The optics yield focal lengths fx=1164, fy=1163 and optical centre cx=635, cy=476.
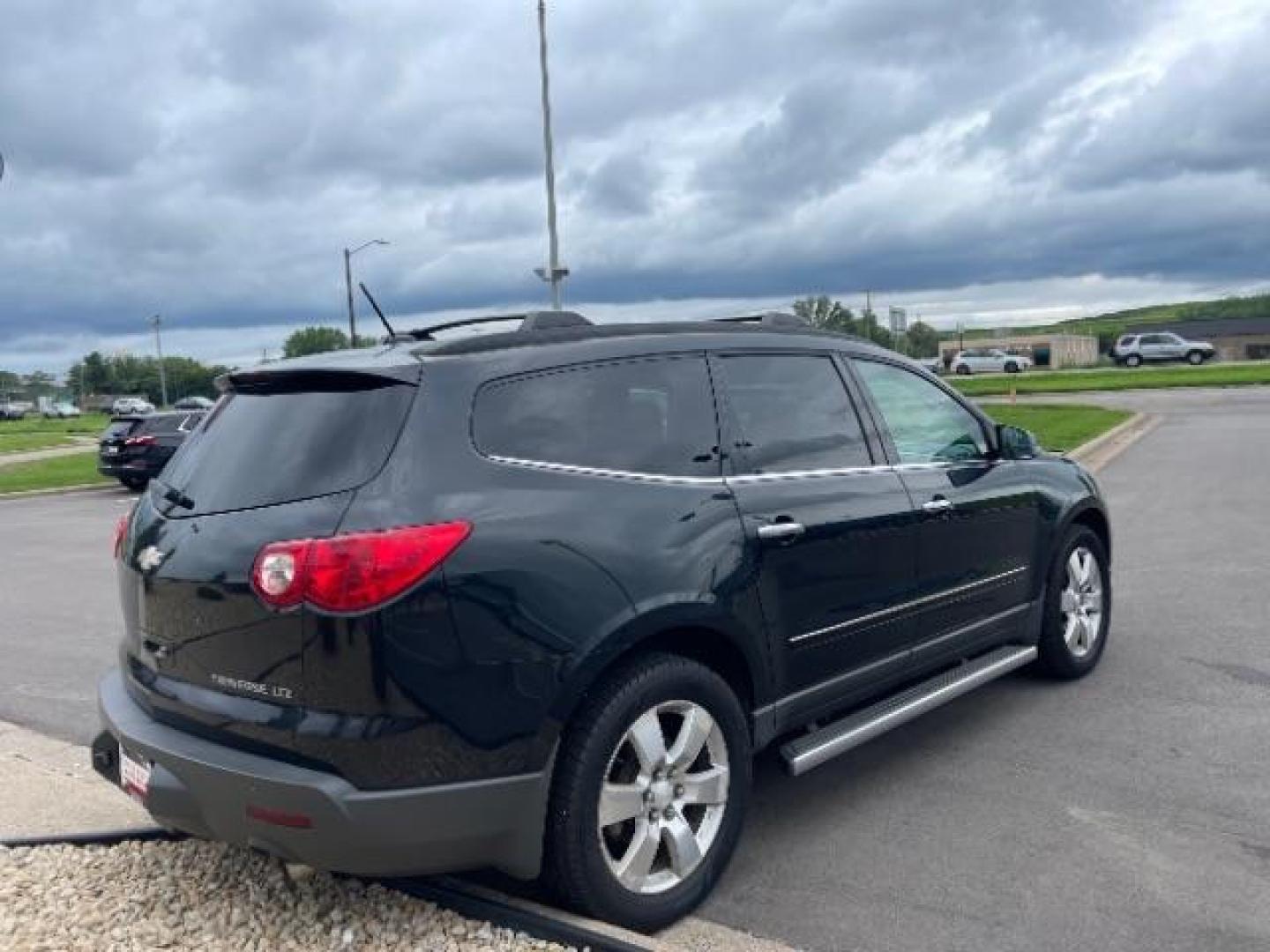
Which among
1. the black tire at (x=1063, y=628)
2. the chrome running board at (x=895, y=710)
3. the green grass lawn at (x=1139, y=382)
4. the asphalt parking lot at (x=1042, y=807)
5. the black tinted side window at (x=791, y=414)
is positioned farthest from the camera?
the green grass lawn at (x=1139, y=382)

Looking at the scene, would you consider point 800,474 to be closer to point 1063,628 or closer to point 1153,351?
point 1063,628

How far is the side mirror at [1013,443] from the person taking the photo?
534 centimetres

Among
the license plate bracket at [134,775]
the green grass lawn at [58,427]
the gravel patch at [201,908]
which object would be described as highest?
the license plate bracket at [134,775]

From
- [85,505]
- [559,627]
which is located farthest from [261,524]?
[85,505]

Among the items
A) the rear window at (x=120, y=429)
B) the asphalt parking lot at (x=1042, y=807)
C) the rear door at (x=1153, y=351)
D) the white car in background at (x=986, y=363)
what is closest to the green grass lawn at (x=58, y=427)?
the rear window at (x=120, y=429)

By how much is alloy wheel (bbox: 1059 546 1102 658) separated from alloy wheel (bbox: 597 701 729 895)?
2.77 meters

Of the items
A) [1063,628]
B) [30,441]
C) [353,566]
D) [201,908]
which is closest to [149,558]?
[353,566]

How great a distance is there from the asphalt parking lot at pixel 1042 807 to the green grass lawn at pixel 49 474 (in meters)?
17.2

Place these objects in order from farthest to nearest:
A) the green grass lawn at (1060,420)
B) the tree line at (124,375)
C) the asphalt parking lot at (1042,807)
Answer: the tree line at (124,375)
the green grass lawn at (1060,420)
the asphalt parking lot at (1042,807)

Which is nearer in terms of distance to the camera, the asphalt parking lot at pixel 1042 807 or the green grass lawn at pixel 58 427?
the asphalt parking lot at pixel 1042 807

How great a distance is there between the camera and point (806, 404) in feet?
14.0

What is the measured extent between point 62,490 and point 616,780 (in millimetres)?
21957

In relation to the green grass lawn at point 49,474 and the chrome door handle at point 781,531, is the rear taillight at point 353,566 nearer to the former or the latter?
the chrome door handle at point 781,531

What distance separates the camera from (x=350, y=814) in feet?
9.48
